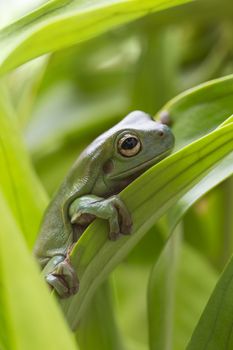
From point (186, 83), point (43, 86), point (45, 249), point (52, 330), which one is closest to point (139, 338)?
point (45, 249)

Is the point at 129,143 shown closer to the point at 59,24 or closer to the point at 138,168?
the point at 138,168

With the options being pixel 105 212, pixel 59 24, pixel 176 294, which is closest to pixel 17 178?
pixel 105 212

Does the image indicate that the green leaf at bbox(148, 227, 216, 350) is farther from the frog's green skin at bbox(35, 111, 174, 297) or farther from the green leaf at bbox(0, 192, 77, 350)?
the green leaf at bbox(0, 192, 77, 350)

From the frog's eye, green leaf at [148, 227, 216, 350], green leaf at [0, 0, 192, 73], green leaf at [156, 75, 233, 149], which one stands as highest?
green leaf at [0, 0, 192, 73]

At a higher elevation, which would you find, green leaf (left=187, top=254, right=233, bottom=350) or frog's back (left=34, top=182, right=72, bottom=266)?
frog's back (left=34, top=182, right=72, bottom=266)

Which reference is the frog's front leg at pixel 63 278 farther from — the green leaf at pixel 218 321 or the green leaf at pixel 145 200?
the green leaf at pixel 218 321

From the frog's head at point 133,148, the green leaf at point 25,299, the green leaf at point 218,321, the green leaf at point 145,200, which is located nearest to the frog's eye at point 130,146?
the frog's head at point 133,148

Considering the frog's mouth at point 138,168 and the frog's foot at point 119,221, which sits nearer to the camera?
the frog's foot at point 119,221

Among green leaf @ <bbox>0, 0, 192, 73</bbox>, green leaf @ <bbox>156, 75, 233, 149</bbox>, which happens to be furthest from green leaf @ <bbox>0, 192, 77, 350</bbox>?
green leaf @ <bbox>156, 75, 233, 149</bbox>
